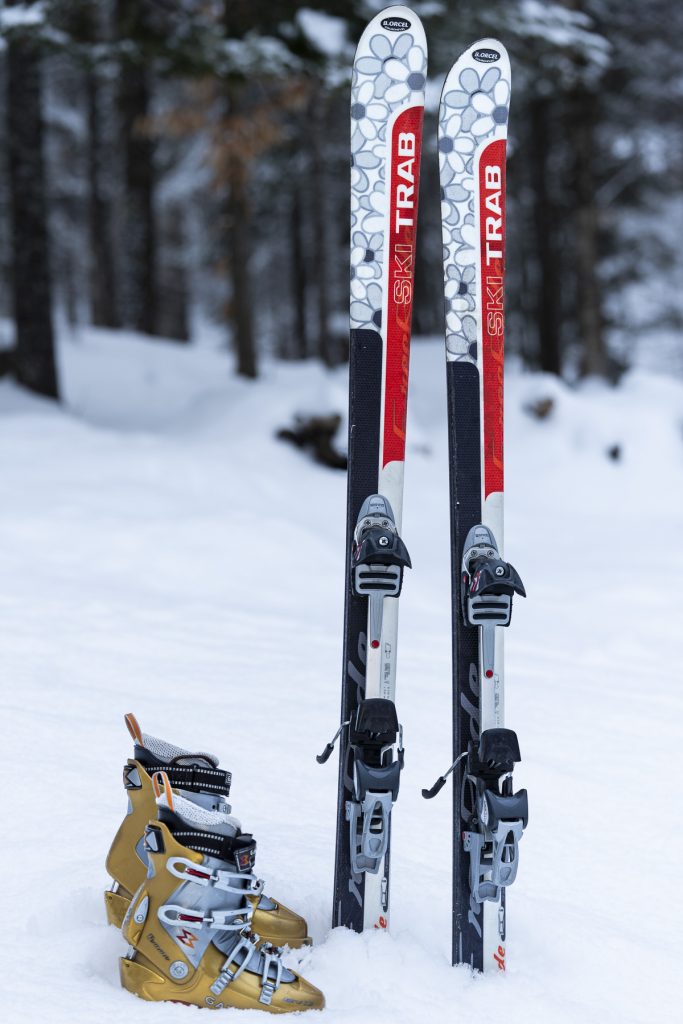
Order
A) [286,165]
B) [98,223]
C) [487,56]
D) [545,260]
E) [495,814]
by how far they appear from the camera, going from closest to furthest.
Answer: [495,814]
[487,56]
[545,260]
[286,165]
[98,223]

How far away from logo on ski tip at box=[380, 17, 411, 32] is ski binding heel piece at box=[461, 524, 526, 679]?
1336mm

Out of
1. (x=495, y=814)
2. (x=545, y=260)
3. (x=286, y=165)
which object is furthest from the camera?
(x=286, y=165)

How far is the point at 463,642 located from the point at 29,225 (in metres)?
7.17

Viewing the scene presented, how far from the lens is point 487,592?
2137 mm

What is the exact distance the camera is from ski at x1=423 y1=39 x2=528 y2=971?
213 centimetres

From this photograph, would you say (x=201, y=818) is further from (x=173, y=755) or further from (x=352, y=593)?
(x=352, y=593)

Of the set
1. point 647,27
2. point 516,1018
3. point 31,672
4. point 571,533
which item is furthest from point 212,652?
point 647,27

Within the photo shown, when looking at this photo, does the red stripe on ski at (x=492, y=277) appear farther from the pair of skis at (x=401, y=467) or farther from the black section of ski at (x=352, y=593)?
the black section of ski at (x=352, y=593)

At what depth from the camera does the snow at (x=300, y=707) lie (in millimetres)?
2158

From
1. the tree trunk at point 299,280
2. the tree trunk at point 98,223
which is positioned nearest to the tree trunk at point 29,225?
the tree trunk at point 98,223

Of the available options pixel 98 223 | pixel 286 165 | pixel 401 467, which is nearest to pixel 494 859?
pixel 401 467

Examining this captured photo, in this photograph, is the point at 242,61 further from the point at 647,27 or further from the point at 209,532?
the point at 647,27

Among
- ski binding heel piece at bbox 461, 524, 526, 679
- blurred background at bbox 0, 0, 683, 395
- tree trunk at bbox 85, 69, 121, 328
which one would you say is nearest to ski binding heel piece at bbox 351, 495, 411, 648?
ski binding heel piece at bbox 461, 524, 526, 679

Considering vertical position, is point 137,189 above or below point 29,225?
below
